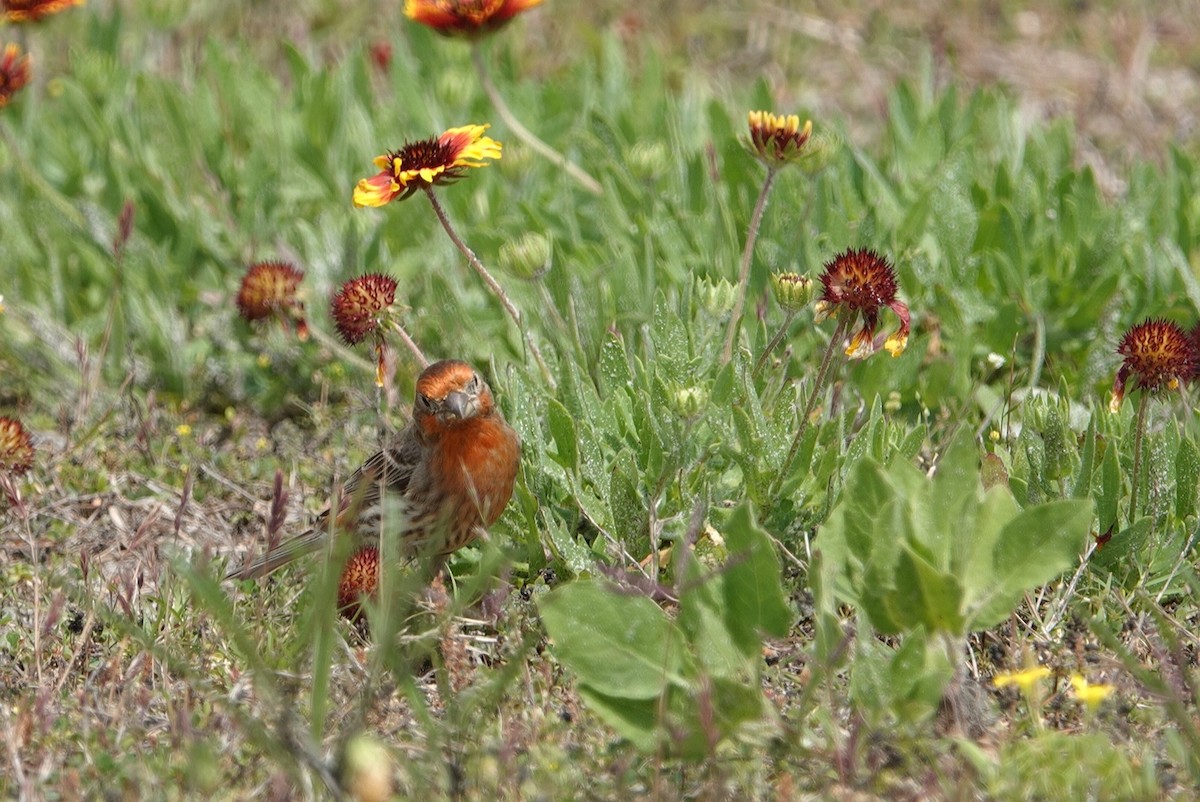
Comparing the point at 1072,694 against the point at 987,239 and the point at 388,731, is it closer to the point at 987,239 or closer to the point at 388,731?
the point at 388,731

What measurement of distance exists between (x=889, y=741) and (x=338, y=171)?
350cm

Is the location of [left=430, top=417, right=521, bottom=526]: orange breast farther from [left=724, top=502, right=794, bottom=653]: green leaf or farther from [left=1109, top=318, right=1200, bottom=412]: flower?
[left=1109, top=318, right=1200, bottom=412]: flower

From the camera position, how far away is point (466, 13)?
4898 millimetres

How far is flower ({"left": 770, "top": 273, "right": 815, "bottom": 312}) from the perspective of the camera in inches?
144

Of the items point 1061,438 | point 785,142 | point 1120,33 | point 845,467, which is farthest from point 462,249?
point 1120,33

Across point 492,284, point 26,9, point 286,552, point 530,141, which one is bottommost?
point 286,552

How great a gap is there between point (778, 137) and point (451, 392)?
1.07 meters

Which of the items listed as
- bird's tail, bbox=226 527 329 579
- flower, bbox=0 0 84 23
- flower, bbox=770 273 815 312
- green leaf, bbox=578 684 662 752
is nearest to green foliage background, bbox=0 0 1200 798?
green leaf, bbox=578 684 662 752

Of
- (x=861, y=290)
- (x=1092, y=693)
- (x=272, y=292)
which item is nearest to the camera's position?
(x=1092, y=693)

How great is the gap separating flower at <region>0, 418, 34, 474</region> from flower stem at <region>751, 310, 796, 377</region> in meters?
1.98

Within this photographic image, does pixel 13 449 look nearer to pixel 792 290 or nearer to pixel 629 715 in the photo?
pixel 629 715

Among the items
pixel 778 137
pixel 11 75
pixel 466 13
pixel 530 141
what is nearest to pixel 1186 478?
pixel 778 137

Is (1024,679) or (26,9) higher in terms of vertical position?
(26,9)

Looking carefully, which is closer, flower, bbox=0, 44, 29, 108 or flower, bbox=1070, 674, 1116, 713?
flower, bbox=1070, 674, 1116, 713
